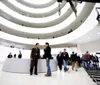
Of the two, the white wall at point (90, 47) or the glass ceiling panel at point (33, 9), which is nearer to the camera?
the white wall at point (90, 47)

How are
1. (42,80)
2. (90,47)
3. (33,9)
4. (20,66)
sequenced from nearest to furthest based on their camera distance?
(42,80)
(20,66)
(90,47)
(33,9)

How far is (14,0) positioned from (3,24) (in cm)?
614

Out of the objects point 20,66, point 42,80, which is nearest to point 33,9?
point 20,66

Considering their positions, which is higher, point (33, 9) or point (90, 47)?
point (33, 9)

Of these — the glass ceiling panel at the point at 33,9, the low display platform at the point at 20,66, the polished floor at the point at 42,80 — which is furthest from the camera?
the glass ceiling panel at the point at 33,9

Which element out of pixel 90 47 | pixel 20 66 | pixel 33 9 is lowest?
pixel 20 66

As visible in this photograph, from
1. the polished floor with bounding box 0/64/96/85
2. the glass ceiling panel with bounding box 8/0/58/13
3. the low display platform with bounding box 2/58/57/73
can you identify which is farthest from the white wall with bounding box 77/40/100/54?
the polished floor with bounding box 0/64/96/85

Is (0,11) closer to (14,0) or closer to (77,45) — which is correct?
(14,0)

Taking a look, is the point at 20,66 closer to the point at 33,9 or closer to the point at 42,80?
the point at 42,80

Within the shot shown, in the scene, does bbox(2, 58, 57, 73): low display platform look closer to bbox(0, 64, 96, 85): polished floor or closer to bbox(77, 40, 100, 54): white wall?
bbox(0, 64, 96, 85): polished floor

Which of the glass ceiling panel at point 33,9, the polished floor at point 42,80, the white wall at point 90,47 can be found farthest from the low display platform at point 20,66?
the glass ceiling panel at point 33,9

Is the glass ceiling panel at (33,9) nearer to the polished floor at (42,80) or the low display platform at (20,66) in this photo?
the low display platform at (20,66)

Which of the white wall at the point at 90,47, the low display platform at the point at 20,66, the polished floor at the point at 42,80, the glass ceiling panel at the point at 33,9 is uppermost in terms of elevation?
the glass ceiling panel at the point at 33,9

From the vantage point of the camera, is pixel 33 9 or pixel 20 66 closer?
pixel 20 66
